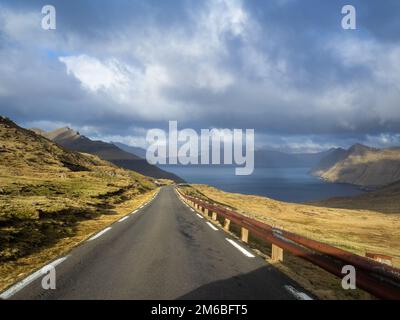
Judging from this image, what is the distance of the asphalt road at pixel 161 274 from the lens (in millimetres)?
6504

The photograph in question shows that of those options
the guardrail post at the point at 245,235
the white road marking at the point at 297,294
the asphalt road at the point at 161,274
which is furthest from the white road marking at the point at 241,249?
the white road marking at the point at 297,294

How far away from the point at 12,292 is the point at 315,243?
20.0 feet

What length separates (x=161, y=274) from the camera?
7879mm

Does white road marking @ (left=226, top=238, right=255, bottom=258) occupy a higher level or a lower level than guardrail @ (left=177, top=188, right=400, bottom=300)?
lower

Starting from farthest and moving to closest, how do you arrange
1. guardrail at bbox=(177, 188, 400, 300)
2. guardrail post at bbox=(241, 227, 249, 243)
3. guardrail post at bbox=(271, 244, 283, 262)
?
guardrail post at bbox=(241, 227, 249, 243), guardrail post at bbox=(271, 244, 283, 262), guardrail at bbox=(177, 188, 400, 300)

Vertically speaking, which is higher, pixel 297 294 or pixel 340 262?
pixel 340 262

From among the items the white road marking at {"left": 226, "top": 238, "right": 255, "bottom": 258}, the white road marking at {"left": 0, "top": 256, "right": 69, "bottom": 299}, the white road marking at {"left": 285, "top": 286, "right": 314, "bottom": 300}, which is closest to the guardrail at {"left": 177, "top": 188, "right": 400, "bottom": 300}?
the white road marking at {"left": 226, "top": 238, "right": 255, "bottom": 258}

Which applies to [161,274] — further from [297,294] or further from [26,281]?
[297,294]

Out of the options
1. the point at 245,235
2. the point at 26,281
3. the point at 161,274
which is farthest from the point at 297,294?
the point at 245,235

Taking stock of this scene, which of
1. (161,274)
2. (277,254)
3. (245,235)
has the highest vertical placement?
(161,274)

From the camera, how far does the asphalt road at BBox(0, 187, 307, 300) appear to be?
21.3 ft

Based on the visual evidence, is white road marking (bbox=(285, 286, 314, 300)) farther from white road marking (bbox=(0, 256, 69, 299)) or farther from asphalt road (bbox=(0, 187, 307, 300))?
white road marking (bbox=(0, 256, 69, 299))

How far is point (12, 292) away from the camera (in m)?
6.58

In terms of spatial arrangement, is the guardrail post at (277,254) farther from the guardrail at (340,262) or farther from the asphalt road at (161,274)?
the asphalt road at (161,274)
